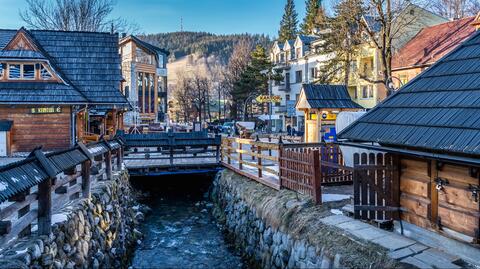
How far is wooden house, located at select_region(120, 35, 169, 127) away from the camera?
37.0 meters

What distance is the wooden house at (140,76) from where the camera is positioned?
3700 centimetres

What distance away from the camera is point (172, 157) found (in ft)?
55.0

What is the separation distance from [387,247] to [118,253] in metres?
6.36

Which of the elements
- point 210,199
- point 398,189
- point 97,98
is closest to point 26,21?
point 97,98

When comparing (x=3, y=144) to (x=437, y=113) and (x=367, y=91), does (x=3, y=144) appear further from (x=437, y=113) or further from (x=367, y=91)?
(x=367, y=91)

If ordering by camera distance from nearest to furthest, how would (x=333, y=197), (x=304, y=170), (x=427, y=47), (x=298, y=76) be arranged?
(x=304, y=170), (x=333, y=197), (x=427, y=47), (x=298, y=76)

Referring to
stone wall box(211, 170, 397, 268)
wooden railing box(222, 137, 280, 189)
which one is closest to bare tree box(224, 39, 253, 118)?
wooden railing box(222, 137, 280, 189)

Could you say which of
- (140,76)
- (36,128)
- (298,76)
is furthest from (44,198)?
(298,76)

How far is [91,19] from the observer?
3316cm

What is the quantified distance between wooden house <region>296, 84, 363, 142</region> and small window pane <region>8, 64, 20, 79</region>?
14.1 metres

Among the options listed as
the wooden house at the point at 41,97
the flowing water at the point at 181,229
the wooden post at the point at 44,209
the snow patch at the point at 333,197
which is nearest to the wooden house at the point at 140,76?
the wooden house at the point at 41,97

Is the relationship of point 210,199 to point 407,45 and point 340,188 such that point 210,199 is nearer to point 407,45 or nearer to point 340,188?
point 340,188

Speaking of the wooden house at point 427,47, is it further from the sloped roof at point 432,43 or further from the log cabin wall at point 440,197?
the log cabin wall at point 440,197

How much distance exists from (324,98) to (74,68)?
14.0 meters
